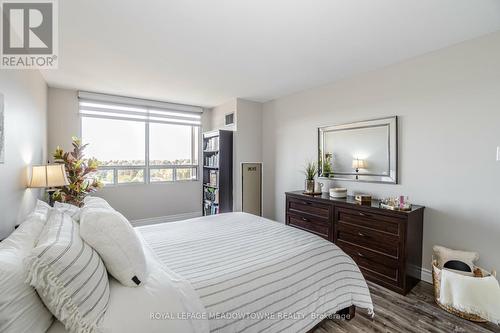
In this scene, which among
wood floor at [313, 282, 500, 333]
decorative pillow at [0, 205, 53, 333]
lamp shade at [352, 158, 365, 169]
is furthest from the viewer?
lamp shade at [352, 158, 365, 169]

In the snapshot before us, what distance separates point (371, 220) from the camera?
2537 mm

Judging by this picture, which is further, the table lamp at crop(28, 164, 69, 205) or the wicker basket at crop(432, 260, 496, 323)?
the table lamp at crop(28, 164, 69, 205)

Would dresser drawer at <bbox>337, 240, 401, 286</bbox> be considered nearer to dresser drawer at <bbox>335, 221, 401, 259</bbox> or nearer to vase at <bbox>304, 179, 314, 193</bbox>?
dresser drawer at <bbox>335, 221, 401, 259</bbox>

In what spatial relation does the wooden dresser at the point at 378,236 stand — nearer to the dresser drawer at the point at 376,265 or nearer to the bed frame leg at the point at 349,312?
the dresser drawer at the point at 376,265

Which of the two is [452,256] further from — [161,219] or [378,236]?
[161,219]

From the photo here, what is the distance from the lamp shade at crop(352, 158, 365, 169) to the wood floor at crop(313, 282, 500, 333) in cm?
157

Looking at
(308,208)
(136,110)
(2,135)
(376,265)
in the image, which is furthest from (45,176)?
(376,265)

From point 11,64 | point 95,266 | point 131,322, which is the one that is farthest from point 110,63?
point 131,322

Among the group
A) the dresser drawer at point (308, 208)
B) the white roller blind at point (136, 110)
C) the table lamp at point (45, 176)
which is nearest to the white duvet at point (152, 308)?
the table lamp at point (45, 176)

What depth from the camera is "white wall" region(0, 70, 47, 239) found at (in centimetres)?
194

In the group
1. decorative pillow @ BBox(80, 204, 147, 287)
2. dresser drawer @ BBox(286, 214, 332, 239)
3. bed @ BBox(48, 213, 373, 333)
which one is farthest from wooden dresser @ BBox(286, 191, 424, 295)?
decorative pillow @ BBox(80, 204, 147, 287)

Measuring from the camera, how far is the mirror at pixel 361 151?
2.85 meters

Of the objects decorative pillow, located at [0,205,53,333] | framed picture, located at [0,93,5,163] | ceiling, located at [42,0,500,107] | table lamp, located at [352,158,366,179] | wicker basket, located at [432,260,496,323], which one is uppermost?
ceiling, located at [42,0,500,107]

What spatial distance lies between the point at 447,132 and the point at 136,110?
4824 millimetres
